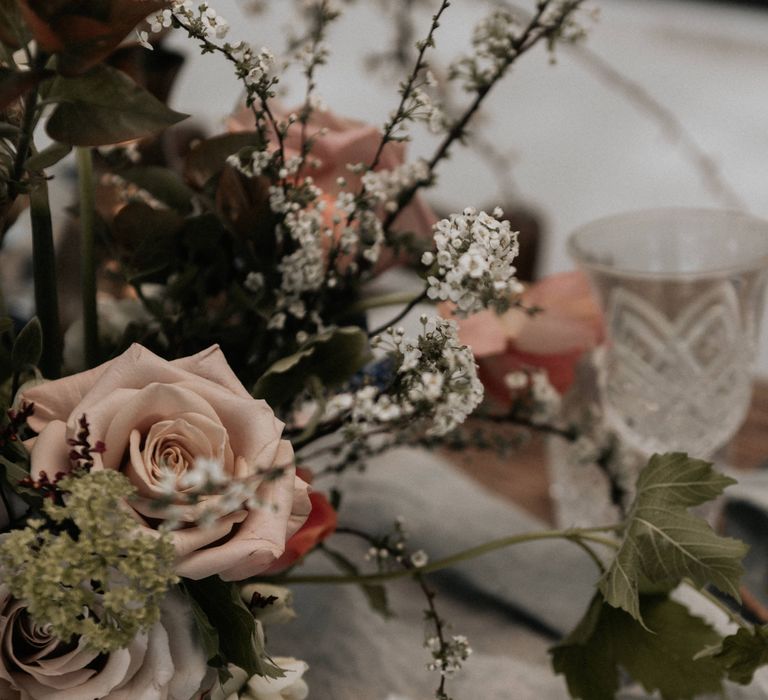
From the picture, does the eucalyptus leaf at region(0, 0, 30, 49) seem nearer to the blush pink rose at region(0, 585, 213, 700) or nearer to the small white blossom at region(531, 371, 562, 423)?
the blush pink rose at region(0, 585, 213, 700)

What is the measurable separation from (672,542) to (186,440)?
165 millimetres

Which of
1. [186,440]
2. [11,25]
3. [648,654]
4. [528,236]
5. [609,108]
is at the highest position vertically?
[11,25]

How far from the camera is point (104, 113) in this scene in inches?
12.3

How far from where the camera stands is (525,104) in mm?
2480

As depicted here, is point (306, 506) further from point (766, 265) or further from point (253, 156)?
point (766, 265)

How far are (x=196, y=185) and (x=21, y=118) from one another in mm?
88

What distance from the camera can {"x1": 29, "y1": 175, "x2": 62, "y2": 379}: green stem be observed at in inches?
13.6

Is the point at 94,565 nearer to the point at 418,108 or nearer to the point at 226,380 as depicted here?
the point at 226,380

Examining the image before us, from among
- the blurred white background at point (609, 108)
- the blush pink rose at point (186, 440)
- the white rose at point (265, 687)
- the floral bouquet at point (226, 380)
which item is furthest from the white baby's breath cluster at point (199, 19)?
the blurred white background at point (609, 108)

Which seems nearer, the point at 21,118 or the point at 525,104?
the point at 21,118

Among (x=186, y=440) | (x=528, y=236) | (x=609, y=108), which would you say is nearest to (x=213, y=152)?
(x=186, y=440)

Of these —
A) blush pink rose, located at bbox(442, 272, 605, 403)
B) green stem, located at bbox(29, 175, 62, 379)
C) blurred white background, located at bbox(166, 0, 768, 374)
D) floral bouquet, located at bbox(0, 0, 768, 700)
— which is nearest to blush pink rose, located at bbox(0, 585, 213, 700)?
floral bouquet, located at bbox(0, 0, 768, 700)

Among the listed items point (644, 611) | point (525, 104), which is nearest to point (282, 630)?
point (644, 611)

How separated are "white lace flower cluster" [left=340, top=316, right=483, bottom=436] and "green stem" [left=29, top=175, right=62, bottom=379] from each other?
124 millimetres
